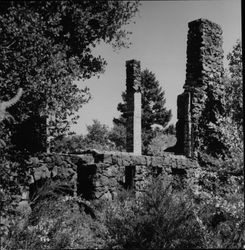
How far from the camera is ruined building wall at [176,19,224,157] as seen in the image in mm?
12188

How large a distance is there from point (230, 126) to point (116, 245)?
108 inches

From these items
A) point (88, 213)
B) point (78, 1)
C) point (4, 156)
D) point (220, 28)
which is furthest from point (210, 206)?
point (78, 1)

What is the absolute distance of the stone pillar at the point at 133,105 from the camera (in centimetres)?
1485

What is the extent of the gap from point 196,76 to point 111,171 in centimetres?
490

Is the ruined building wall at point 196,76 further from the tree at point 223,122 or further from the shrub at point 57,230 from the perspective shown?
the shrub at point 57,230

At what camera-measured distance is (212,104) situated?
12289mm

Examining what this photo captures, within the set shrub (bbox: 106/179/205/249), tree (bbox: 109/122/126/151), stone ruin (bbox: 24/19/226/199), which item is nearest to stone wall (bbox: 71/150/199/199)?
stone ruin (bbox: 24/19/226/199)

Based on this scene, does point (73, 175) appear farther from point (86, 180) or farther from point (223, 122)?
point (223, 122)

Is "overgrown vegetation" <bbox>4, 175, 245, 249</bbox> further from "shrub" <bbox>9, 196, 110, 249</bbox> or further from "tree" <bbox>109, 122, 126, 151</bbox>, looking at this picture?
"tree" <bbox>109, 122, 126, 151</bbox>

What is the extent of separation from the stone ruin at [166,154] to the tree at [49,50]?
67.0 inches

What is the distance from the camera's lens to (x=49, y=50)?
1080cm

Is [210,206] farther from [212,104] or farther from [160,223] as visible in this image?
[212,104]

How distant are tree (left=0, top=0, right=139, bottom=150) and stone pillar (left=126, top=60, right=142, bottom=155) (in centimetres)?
103

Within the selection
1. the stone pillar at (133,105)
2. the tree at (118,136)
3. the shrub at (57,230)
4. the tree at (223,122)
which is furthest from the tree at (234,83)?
the tree at (118,136)
